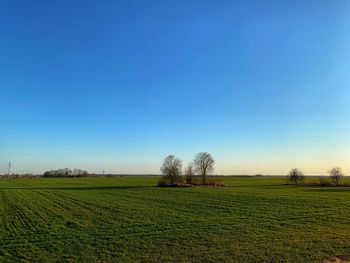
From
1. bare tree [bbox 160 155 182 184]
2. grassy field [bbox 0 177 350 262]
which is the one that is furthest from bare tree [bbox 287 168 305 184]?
grassy field [bbox 0 177 350 262]

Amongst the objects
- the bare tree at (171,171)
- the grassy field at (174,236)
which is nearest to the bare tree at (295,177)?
the bare tree at (171,171)

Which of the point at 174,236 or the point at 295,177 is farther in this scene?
the point at 295,177

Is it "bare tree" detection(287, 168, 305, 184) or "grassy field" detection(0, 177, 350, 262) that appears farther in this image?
"bare tree" detection(287, 168, 305, 184)

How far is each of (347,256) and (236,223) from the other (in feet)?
29.9

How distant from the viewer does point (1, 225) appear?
22828 millimetres

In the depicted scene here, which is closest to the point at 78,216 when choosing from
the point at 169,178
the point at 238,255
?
the point at 238,255

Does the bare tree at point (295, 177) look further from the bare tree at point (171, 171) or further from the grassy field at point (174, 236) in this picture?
the grassy field at point (174, 236)

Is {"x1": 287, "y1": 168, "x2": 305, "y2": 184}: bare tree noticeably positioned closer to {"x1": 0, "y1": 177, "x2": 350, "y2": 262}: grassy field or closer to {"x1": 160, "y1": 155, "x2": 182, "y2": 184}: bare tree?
{"x1": 160, "y1": 155, "x2": 182, "y2": 184}: bare tree

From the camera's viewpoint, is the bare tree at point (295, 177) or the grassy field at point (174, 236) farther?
the bare tree at point (295, 177)

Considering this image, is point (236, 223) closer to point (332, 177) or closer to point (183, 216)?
point (183, 216)

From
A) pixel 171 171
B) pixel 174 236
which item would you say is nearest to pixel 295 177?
pixel 171 171

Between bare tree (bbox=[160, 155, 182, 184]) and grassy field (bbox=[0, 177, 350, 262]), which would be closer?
grassy field (bbox=[0, 177, 350, 262])

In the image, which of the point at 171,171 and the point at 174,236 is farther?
the point at 171,171

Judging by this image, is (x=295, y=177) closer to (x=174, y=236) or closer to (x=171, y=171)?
(x=171, y=171)
